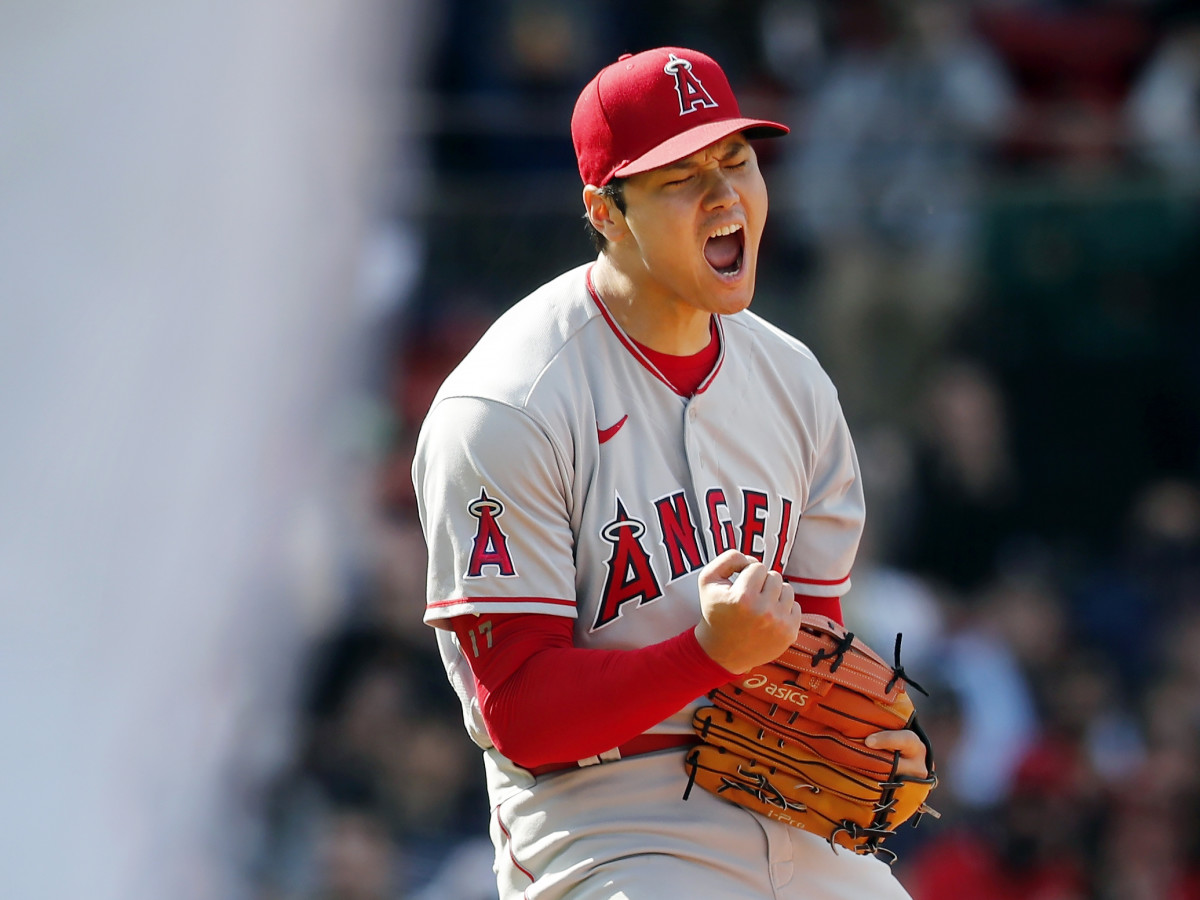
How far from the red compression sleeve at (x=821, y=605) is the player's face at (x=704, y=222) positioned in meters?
0.60

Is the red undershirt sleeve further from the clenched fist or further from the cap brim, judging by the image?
the cap brim

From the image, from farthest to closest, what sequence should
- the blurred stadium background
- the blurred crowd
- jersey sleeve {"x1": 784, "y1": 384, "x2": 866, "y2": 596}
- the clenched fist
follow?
the blurred crowd → the blurred stadium background → jersey sleeve {"x1": 784, "y1": 384, "x2": 866, "y2": 596} → the clenched fist

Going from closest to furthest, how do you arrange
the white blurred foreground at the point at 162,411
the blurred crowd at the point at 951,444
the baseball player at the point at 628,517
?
the baseball player at the point at 628,517 < the white blurred foreground at the point at 162,411 < the blurred crowd at the point at 951,444

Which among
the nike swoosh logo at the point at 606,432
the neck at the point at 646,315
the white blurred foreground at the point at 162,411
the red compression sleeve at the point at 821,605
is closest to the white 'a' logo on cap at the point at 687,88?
the neck at the point at 646,315

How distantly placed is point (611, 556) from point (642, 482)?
0.13 metres

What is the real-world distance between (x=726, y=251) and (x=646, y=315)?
18 cm

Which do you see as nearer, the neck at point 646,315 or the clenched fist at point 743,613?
the clenched fist at point 743,613

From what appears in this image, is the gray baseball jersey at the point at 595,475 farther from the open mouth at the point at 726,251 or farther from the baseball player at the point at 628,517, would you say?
the open mouth at the point at 726,251

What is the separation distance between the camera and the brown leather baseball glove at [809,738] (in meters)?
2.48

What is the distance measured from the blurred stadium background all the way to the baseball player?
3.14 m

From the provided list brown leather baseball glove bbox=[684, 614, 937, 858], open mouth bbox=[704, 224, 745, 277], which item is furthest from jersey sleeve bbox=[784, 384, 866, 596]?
open mouth bbox=[704, 224, 745, 277]

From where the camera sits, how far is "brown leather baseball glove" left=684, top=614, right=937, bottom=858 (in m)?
2.48

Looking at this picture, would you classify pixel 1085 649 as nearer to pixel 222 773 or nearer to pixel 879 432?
pixel 879 432

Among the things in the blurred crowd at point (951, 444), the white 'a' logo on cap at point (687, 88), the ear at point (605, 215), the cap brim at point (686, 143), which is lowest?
the blurred crowd at point (951, 444)
